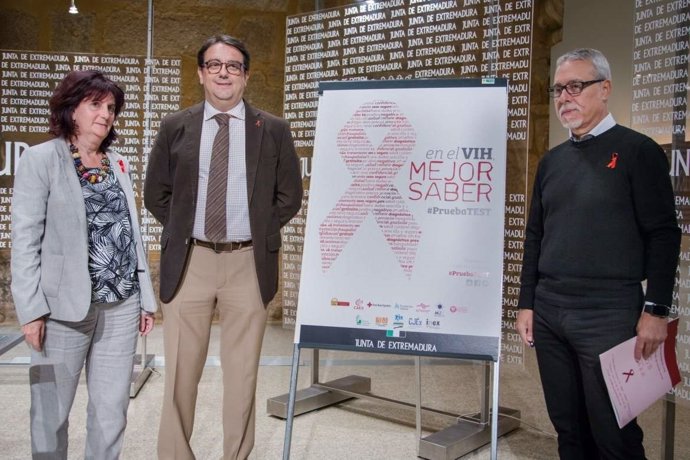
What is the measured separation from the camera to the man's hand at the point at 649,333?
1.70 metres

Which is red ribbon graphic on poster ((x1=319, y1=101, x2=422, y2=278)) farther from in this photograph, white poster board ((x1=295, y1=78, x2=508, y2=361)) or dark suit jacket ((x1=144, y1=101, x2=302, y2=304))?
dark suit jacket ((x1=144, y1=101, x2=302, y2=304))

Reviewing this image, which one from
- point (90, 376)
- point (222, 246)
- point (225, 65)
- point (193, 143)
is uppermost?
point (225, 65)

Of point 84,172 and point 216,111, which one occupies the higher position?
point 216,111

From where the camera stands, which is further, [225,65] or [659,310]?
[225,65]

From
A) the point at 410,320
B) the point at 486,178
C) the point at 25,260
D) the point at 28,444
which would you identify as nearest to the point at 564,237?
the point at 486,178

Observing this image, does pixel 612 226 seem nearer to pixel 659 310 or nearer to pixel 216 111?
pixel 659 310

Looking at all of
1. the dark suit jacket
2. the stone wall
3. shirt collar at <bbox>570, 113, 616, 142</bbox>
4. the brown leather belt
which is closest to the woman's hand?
the dark suit jacket

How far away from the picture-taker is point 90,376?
1.91 meters

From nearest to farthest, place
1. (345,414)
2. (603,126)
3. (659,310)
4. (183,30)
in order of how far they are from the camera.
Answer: (659,310) < (603,126) < (345,414) < (183,30)

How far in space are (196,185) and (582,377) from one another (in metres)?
1.39

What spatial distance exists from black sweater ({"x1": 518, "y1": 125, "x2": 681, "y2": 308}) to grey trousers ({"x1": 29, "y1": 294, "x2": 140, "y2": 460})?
1279 millimetres

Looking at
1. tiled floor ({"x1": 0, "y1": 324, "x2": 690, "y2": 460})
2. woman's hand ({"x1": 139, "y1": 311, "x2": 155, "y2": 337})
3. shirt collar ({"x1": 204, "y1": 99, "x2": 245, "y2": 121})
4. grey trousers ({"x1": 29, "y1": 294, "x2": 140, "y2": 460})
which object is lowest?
tiled floor ({"x1": 0, "y1": 324, "x2": 690, "y2": 460})

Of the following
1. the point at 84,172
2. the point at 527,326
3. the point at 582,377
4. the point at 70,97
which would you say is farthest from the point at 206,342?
the point at 582,377

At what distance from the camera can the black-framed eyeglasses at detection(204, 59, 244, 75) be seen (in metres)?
2.20
